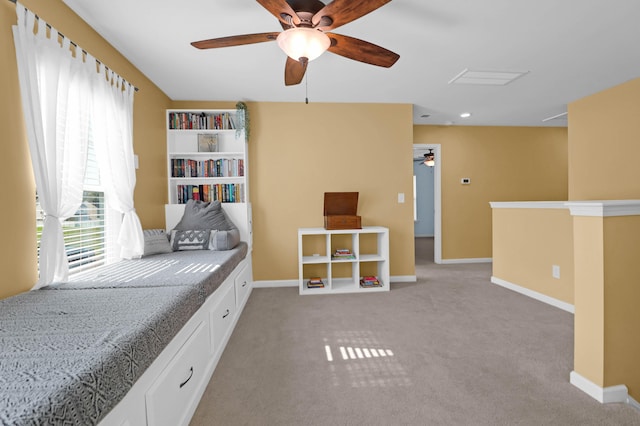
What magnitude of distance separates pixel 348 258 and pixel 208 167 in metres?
2.12

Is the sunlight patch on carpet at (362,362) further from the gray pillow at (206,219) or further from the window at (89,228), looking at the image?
the window at (89,228)

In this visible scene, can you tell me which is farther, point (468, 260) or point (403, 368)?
point (468, 260)

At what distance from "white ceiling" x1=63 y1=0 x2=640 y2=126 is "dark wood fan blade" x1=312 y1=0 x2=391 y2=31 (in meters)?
0.62

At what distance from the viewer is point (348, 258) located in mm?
3682

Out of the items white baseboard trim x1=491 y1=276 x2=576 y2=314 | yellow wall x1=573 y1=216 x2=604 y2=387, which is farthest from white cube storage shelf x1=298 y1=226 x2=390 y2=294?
yellow wall x1=573 y1=216 x2=604 y2=387

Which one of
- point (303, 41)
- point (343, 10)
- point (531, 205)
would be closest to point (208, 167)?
point (303, 41)

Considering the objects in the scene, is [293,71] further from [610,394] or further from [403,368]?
[610,394]

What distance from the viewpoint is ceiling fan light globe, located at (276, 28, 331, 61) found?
5.33 feet

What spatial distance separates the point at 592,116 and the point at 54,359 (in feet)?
18.5

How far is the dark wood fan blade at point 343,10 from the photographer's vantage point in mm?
1434

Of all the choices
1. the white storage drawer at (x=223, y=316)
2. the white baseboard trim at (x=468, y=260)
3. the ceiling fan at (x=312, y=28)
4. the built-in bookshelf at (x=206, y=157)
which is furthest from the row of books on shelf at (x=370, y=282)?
the ceiling fan at (x=312, y=28)

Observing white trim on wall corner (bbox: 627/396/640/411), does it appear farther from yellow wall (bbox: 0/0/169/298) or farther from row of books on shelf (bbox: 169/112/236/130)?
row of books on shelf (bbox: 169/112/236/130)

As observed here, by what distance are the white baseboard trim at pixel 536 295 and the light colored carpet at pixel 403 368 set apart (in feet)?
0.32

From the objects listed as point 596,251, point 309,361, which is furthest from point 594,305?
point 309,361
